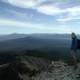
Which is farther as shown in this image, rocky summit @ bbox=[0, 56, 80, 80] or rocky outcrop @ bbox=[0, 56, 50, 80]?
rocky summit @ bbox=[0, 56, 80, 80]

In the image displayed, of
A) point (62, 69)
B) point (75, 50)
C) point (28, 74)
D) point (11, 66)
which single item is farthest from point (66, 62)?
point (11, 66)

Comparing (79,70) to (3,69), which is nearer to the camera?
(3,69)

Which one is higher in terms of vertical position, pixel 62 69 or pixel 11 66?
pixel 11 66

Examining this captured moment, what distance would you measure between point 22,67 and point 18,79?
1755 millimetres

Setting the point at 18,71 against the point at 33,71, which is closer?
the point at 18,71

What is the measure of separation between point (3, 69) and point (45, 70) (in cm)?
505

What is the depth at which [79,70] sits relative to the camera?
56.4 ft

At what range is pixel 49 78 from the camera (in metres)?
14.7

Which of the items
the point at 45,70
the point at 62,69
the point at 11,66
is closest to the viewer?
the point at 11,66

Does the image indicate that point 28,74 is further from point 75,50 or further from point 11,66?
point 75,50

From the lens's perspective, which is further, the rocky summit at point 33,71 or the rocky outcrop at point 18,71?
the rocky summit at point 33,71

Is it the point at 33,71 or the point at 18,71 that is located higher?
the point at 18,71

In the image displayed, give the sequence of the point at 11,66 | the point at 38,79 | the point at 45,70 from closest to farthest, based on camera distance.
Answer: the point at 11,66 < the point at 38,79 < the point at 45,70

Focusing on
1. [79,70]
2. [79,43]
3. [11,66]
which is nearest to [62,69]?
[79,70]
